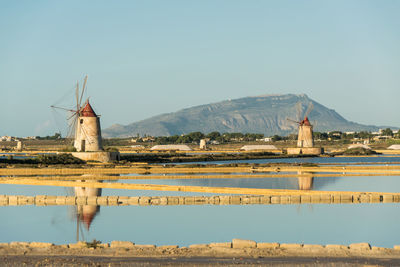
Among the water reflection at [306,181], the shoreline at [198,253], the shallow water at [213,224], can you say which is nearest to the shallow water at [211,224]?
the shallow water at [213,224]

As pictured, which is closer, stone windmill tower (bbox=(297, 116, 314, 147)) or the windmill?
the windmill

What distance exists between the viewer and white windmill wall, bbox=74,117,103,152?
55.8 metres

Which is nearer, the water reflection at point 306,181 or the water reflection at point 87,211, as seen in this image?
the water reflection at point 87,211

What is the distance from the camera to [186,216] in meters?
22.4

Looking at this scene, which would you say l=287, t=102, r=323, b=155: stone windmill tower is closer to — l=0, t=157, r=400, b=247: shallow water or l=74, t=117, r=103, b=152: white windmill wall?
l=74, t=117, r=103, b=152: white windmill wall

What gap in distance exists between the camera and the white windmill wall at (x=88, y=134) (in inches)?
2197

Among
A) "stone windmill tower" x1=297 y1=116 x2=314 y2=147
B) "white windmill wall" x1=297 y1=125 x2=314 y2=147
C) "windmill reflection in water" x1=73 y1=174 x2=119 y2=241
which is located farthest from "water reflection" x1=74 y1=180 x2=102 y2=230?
"white windmill wall" x1=297 y1=125 x2=314 y2=147

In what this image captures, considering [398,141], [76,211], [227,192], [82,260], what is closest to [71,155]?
[227,192]

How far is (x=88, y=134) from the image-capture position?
55.9 m

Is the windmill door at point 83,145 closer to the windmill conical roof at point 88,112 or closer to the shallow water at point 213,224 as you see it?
the windmill conical roof at point 88,112

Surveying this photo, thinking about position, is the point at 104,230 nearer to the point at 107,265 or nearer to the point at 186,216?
the point at 186,216

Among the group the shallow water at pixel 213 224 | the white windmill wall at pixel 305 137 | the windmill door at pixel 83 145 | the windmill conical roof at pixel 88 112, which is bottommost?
the shallow water at pixel 213 224

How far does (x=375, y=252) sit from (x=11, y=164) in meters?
41.0

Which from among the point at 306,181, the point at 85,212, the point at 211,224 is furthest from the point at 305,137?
the point at 211,224
